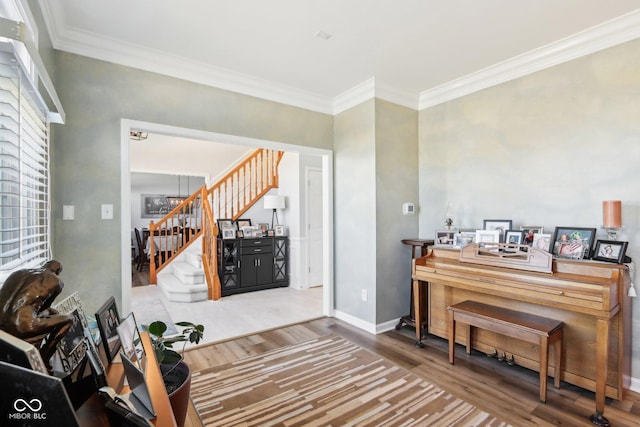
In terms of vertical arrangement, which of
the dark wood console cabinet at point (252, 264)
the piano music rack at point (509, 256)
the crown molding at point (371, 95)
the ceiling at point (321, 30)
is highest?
the ceiling at point (321, 30)

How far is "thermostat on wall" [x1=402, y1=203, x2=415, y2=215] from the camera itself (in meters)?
3.71

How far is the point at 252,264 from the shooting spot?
5.33m

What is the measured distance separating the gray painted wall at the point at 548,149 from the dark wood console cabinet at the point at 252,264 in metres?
2.77

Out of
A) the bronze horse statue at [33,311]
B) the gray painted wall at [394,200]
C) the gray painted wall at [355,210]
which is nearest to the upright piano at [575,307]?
the gray painted wall at [394,200]

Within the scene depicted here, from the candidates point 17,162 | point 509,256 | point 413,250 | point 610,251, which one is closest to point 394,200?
point 413,250

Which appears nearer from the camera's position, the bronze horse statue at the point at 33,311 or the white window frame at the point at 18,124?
the bronze horse statue at the point at 33,311

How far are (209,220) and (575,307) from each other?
4.51 metres

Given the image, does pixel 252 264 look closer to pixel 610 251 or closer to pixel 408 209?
pixel 408 209

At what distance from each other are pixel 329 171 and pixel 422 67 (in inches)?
59.0

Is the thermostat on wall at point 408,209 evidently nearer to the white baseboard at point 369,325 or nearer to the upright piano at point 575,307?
the upright piano at point 575,307

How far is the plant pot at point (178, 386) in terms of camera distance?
1.15m

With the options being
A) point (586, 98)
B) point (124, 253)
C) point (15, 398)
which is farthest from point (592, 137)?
point (124, 253)

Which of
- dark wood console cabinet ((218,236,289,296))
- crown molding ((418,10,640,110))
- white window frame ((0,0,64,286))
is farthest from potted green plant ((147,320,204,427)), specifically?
dark wood console cabinet ((218,236,289,296))

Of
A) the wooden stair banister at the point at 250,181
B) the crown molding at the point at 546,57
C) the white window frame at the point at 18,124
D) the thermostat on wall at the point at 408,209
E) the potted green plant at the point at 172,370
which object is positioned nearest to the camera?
the white window frame at the point at 18,124
